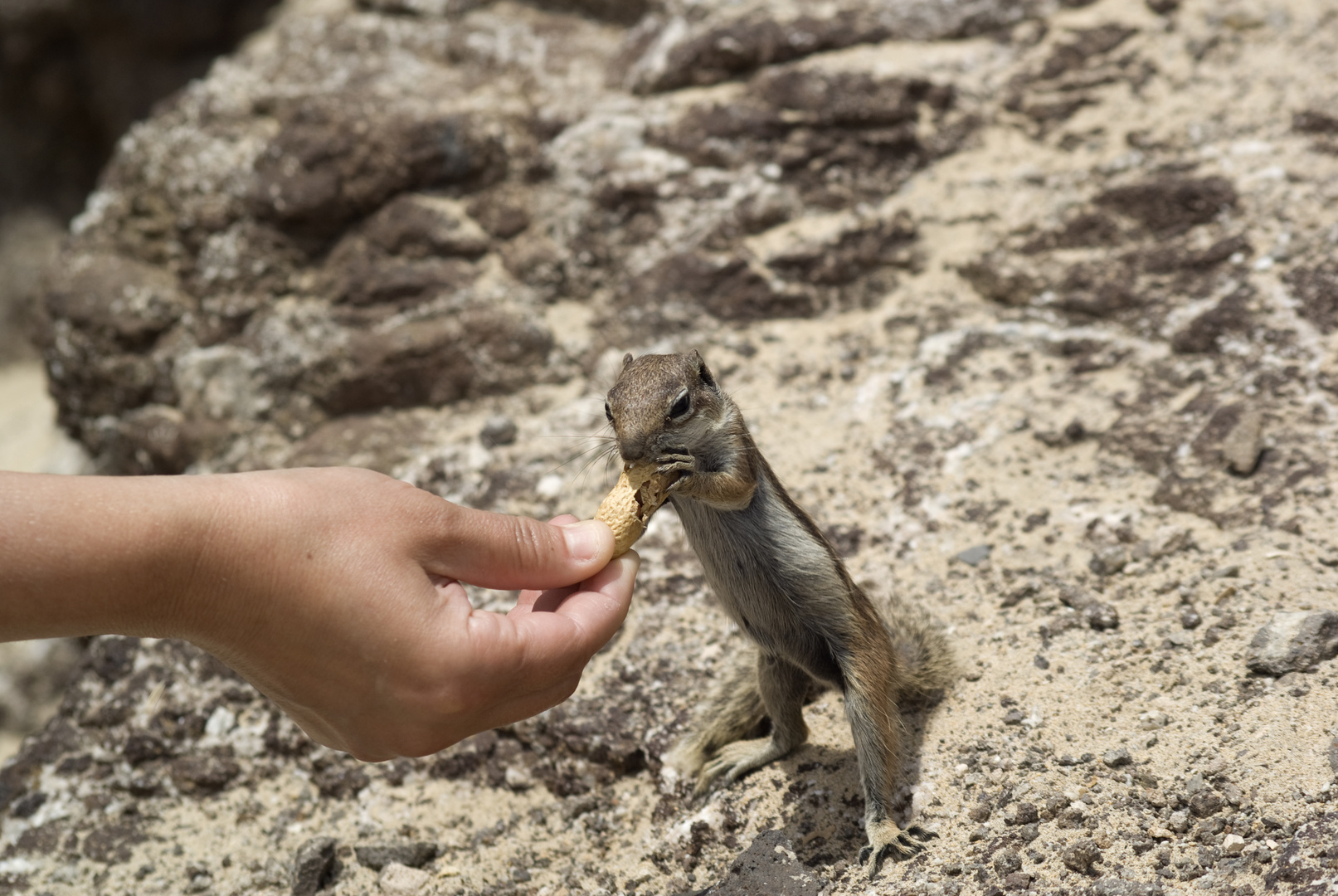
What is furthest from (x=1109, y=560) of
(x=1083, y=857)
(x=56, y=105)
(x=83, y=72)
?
(x=56, y=105)

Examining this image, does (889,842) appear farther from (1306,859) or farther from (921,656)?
(1306,859)

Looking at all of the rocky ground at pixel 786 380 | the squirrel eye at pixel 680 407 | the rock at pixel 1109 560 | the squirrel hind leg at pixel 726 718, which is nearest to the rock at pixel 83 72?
the rocky ground at pixel 786 380

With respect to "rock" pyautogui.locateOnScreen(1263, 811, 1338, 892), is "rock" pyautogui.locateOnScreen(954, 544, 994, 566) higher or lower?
lower

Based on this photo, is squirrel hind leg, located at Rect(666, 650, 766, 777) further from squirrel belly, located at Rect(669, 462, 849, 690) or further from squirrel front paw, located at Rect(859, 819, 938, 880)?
squirrel front paw, located at Rect(859, 819, 938, 880)

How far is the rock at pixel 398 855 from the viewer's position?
112 inches

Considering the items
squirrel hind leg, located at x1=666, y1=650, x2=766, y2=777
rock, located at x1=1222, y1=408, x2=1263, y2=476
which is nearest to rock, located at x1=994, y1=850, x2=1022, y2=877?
squirrel hind leg, located at x1=666, y1=650, x2=766, y2=777

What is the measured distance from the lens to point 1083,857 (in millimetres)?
2207

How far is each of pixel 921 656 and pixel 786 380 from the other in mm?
1436

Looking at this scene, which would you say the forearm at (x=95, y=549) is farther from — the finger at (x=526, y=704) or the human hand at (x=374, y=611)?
the finger at (x=526, y=704)

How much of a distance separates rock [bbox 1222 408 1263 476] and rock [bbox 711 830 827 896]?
173 centimetres

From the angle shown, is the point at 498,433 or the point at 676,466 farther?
the point at 498,433

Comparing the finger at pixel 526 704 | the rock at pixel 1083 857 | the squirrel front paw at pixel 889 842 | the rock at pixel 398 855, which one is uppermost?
the finger at pixel 526 704

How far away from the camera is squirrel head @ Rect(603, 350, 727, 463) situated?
8.17 feet

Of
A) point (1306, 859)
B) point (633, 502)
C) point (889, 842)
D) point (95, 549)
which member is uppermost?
point (95, 549)
